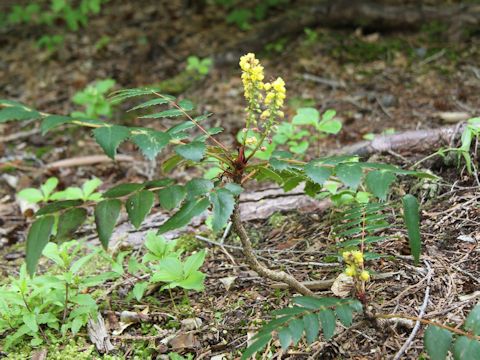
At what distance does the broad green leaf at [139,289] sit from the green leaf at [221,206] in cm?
80

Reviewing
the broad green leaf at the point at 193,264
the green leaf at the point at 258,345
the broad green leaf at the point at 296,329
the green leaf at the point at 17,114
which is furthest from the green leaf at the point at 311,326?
the green leaf at the point at 17,114

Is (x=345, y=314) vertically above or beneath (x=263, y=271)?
above

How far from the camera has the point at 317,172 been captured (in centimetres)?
172

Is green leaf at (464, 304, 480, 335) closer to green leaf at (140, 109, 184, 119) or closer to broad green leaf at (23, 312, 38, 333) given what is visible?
green leaf at (140, 109, 184, 119)

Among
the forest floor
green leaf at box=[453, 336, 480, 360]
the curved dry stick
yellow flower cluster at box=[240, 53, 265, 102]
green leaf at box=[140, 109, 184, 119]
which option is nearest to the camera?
green leaf at box=[453, 336, 480, 360]

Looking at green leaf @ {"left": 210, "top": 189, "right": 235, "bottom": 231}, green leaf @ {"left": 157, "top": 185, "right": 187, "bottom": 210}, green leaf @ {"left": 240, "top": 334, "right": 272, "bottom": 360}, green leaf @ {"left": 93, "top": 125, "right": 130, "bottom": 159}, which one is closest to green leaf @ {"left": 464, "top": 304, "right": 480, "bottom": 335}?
green leaf @ {"left": 240, "top": 334, "right": 272, "bottom": 360}

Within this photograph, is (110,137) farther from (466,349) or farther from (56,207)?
(466,349)

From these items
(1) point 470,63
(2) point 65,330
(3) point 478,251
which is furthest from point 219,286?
(1) point 470,63

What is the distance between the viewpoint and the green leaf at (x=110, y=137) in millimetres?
1597

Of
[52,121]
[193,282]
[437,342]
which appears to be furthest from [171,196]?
[437,342]

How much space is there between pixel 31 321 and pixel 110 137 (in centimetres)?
99

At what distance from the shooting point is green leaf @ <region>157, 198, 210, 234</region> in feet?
5.49

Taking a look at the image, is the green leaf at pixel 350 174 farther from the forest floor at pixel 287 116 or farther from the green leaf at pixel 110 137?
the green leaf at pixel 110 137

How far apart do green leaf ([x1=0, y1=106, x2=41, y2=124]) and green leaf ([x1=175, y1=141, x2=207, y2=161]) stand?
17.8 inches
